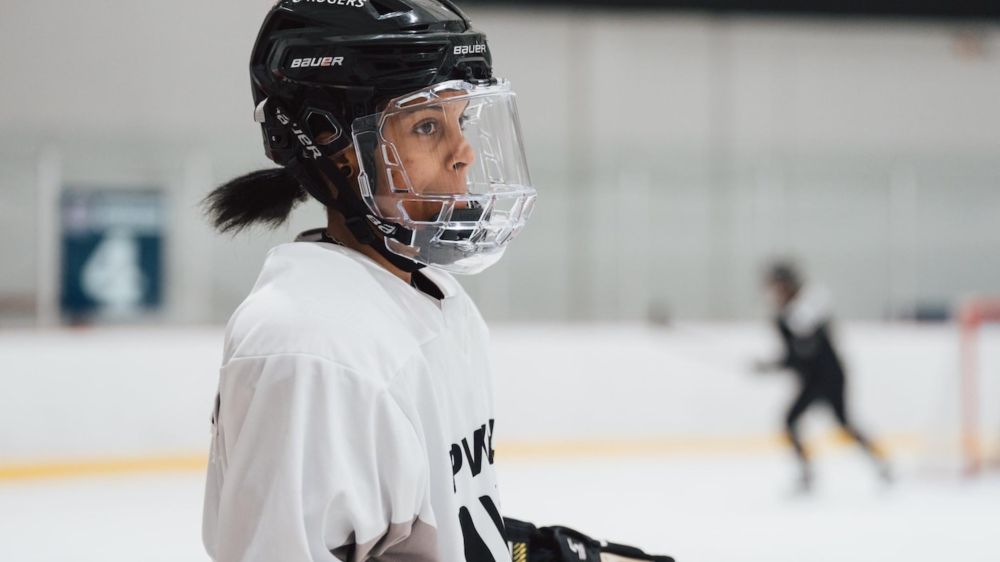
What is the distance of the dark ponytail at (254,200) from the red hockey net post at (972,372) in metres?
5.33

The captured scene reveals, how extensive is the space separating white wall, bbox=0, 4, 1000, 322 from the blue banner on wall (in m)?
0.14

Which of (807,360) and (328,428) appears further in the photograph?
(807,360)

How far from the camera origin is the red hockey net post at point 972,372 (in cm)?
580

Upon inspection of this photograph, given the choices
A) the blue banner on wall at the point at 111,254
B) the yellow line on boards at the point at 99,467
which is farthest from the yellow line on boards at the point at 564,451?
the blue banner on wall at the point at 111,254

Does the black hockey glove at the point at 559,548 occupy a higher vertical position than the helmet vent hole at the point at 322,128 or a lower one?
lower

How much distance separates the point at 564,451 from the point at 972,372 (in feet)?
8.07

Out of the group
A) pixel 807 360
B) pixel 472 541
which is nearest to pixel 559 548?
pixel 472 541

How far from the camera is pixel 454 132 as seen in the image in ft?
3.76

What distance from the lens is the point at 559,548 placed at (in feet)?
4.21

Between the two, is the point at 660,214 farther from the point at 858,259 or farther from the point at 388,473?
the point at 388,473

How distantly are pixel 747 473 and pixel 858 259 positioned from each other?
277 cm

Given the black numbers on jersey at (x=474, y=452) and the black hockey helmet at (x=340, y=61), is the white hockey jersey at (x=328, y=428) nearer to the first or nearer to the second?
the black numbers on jersey at (x=474, y=452)

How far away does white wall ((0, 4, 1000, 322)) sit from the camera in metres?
6.81

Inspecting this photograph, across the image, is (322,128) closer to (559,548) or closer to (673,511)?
(559,548)
